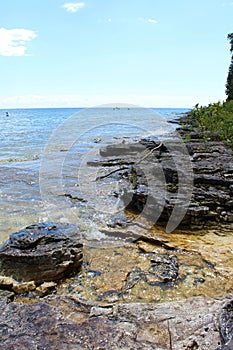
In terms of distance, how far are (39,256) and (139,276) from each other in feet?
5.94

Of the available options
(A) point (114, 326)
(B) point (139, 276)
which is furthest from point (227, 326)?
(B) point (139, 276)

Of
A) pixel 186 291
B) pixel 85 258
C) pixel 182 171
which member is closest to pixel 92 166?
pixel 182 171

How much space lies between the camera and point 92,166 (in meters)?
16.9

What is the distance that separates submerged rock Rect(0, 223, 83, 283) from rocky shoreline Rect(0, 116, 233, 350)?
0.02 m

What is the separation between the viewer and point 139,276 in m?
5.30

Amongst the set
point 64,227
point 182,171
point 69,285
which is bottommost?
point 69,285

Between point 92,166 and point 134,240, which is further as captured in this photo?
point 92,166

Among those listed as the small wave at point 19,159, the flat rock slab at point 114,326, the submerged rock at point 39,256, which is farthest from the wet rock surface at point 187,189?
the small wave at point 19,159

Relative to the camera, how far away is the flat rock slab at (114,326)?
9.27 ft

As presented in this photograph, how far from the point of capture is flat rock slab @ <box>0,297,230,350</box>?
282 centimetres

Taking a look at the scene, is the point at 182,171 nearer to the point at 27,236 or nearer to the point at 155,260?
the point at 155,260

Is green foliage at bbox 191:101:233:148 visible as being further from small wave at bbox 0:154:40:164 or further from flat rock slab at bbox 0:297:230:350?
flat rock slab at bbox 0:297:230:350

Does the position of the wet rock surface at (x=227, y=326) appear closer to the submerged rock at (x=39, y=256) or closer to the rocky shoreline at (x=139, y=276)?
the rocky shoreline at (x=139, y=276)

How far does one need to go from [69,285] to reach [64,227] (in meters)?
1.73
